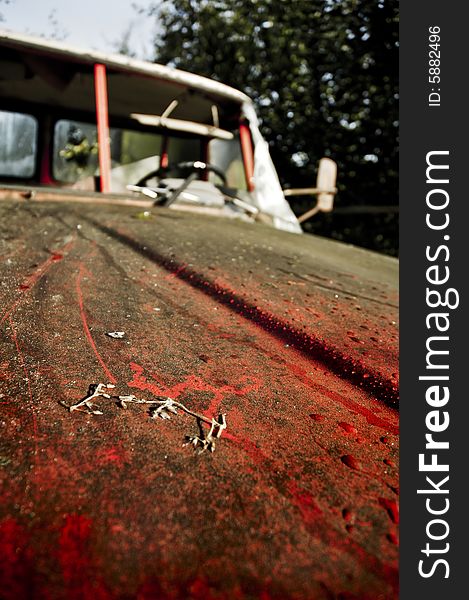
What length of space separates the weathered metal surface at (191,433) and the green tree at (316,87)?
6.62 metres

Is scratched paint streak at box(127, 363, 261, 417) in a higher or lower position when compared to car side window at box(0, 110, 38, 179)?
lower

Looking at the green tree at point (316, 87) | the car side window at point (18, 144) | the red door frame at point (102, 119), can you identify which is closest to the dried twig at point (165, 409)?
the red door frame at point (102, 119)

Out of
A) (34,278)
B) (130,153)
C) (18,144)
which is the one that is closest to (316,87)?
(130,153)

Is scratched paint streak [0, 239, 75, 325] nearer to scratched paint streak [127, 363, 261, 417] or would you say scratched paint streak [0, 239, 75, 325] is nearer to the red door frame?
scratched paint streak [127, 363, 261, 417]

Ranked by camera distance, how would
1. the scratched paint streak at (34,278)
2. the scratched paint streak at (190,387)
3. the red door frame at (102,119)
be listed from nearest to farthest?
1. the scratched paint streak at (190,387)
2. the scratched paint streak at (34,278)
3. the red door frame at (102,119)

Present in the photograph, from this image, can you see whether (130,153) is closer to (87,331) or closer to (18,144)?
(18,144)

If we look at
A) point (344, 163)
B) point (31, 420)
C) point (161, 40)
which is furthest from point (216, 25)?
point (31, 420)

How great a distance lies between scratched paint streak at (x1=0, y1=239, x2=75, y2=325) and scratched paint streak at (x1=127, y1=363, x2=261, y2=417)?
41 centimetres

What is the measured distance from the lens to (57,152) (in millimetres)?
3576

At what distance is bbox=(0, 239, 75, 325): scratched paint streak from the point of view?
3.62ft

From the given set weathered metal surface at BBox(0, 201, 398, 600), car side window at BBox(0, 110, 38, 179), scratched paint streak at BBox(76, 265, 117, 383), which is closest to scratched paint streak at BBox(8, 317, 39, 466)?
weathered metal surface at BBox(0, 201, 398, 600)

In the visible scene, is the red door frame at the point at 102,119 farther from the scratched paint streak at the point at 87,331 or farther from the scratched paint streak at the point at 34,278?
the scratched paint streak at the point at 87,331

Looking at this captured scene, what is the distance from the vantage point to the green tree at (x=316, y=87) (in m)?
7.23

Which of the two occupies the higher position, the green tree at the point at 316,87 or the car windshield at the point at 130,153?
the green tree at the point at 316,87
